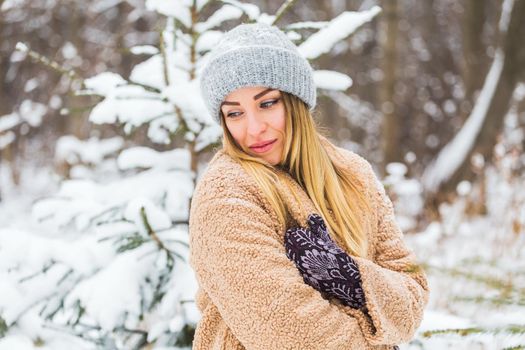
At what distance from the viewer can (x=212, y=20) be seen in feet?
7.27

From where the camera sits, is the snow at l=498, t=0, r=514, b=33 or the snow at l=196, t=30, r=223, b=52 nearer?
the snow at l=196, t=30, r=223, b=52

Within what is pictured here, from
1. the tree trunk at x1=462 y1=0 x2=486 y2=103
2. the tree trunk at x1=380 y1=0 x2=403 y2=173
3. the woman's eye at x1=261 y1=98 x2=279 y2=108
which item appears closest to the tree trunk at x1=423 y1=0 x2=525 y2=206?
the tree trunk at x1=380 y1=0 x2=403 y2=173

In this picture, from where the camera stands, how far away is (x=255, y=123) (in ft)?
4.59

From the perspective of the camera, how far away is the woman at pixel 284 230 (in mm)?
1167

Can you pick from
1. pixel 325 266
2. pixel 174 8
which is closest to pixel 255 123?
pixel 325 266

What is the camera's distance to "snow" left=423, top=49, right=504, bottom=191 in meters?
6.42

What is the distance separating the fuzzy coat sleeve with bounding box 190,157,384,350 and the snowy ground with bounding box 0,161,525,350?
0.26m

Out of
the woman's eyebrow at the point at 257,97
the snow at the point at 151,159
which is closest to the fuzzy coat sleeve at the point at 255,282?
the woman's eyebrow at the point at 257,97

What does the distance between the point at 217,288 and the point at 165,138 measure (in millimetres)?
1225

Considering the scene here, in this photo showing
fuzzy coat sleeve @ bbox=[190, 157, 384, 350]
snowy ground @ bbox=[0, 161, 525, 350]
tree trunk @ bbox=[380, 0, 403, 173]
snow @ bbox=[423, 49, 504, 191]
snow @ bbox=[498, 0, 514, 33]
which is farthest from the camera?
tree trunk @ bbox=[380, 0, 403, 173]

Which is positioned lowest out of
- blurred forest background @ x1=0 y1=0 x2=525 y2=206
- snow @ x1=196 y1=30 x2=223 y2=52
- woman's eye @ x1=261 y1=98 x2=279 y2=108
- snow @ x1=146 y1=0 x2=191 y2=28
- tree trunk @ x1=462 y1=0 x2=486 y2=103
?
blurred forest background @ x1=0 y1=0 x2=525 y2=206

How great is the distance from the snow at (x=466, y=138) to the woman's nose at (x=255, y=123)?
5730 millimetres

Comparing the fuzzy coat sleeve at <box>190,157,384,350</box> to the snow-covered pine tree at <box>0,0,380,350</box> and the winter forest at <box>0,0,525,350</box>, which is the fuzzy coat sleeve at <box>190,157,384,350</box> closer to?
A: the winter forest at <box>0,0,525,350</box>

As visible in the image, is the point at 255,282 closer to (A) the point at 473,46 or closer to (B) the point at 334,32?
(B) the point at 334,32
